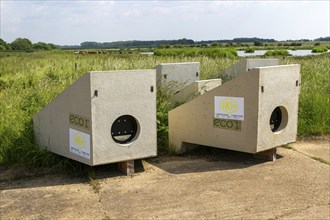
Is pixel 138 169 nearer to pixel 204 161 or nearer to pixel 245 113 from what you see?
pixel 204 161

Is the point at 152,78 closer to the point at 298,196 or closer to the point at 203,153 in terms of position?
the point at 203,153

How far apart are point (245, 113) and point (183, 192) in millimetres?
1389

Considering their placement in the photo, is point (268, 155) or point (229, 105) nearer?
point (229, 105)

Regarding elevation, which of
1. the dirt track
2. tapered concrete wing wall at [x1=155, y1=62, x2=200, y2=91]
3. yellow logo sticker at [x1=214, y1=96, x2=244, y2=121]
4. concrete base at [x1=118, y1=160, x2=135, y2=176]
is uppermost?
tapered concrete wing wall at [x1=155, y1=62, x2=200, y2=91]

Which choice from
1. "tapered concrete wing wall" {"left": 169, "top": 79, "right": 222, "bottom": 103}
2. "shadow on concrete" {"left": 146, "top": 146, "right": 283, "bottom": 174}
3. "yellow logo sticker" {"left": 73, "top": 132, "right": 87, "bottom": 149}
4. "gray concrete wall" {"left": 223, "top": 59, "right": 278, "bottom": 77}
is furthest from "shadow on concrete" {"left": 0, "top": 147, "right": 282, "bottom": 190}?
"gray concrete wall" {"left": 223, "top": 59, "right": 278, "bottom": 77}

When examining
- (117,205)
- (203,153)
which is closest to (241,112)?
(203,153)

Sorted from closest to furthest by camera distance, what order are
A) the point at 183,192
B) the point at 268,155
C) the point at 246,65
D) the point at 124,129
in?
the point at 183,192
the point at 124,129
the point at 268,155
the point at 246,65

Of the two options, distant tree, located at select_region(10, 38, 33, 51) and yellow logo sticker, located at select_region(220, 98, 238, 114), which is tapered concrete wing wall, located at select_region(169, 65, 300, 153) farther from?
distant tree, located at select_region(10, 38, 33, 51)

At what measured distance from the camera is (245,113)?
4934mm

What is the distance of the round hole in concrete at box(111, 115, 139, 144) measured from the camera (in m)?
4.77

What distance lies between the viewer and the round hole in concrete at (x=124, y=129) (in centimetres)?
477

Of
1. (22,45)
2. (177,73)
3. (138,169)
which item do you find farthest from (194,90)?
(22,45)

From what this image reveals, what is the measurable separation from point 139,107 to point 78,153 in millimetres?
878

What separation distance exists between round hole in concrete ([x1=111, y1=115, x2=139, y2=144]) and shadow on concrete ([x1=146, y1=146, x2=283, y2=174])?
61 cm
